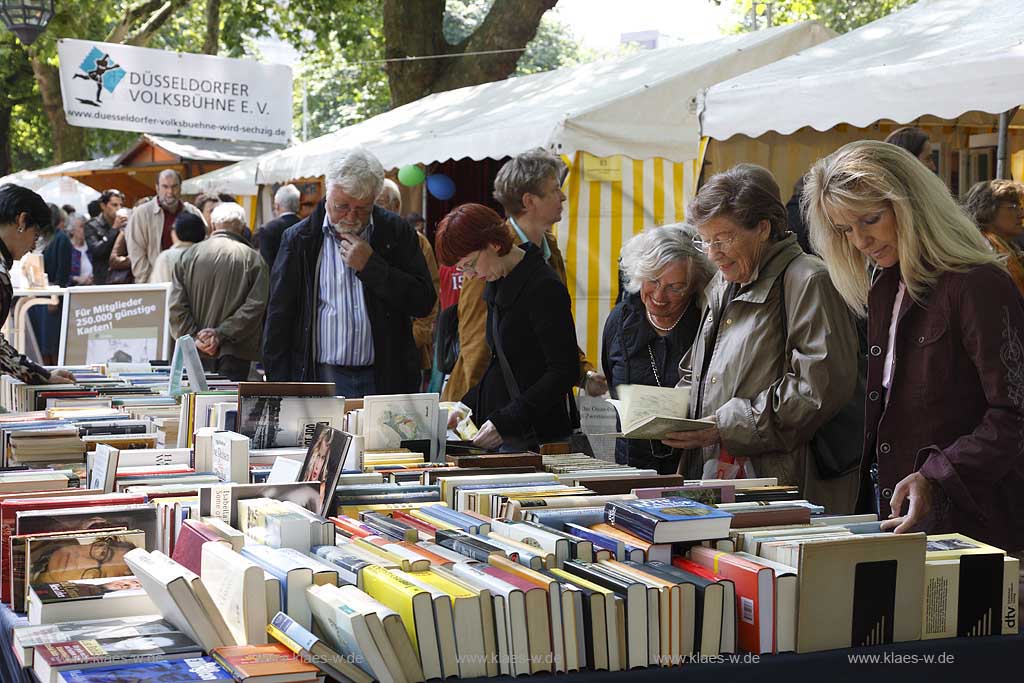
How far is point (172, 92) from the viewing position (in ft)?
43.6

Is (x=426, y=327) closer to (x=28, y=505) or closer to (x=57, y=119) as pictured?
(x=28, y=505)

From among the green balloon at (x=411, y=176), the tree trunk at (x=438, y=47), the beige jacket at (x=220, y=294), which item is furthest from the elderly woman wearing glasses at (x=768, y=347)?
the tree trunk at (x=438, y=47)

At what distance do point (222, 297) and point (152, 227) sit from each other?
3.83 metres

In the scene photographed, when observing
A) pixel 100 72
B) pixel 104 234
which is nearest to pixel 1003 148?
pixel 100 72

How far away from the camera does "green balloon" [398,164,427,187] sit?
11305mm

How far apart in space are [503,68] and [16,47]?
1443 centimetres

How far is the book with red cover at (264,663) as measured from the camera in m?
1.96

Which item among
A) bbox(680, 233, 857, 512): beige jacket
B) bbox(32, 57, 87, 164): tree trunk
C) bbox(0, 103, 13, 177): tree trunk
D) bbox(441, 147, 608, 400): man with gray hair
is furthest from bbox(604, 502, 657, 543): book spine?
bbox(0, 103, 13, 177): tree trunk

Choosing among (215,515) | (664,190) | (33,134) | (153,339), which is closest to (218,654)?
(215,515)

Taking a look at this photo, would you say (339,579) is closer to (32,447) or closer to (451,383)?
(32,447)

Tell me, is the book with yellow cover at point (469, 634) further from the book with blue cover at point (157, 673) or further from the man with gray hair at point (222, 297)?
the man with gray hair at point (222, 297)

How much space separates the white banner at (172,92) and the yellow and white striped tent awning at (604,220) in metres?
5.76

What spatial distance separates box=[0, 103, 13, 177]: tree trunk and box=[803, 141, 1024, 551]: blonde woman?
2665 centimetres

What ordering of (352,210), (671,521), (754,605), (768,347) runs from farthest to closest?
(352,210)
(768,347)
(671,521)
(754,605)
